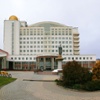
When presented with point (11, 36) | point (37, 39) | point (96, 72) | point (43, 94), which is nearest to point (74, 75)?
point (96, 72)

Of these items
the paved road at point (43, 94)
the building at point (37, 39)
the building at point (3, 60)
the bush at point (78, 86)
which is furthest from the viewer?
the building at point (37, 39)

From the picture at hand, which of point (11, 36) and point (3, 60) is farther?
point (11, 36)

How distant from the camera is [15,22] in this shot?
110 metres

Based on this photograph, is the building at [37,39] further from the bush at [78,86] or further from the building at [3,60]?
the bush at [78,86]

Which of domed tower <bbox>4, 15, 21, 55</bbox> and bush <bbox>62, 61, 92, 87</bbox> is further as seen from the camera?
domed tower <bbox>4, 15, 21, 55</bbox>

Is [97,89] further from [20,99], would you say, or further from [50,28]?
[50,28]

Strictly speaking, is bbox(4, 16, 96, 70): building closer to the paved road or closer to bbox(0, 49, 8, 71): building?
bbox(0, 49, 8, 71): building

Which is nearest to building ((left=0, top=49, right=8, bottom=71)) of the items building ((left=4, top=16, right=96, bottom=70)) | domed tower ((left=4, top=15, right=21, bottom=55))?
building ((left=4, top=16, right=96, bottom=70))

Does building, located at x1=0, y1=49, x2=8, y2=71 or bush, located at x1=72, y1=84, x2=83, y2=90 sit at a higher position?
building, located at x1=0, y1=49, x2=8, y2=71

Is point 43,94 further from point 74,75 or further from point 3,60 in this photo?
point 3,60

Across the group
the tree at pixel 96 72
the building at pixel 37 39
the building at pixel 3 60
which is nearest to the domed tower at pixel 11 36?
the building at pixel 37 39

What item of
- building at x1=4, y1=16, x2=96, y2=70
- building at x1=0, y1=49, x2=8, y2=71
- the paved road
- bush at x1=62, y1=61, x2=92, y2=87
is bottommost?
the paved road

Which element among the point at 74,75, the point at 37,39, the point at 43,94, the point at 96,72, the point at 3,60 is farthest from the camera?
the point at 37,39

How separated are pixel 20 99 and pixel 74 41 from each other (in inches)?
3787
